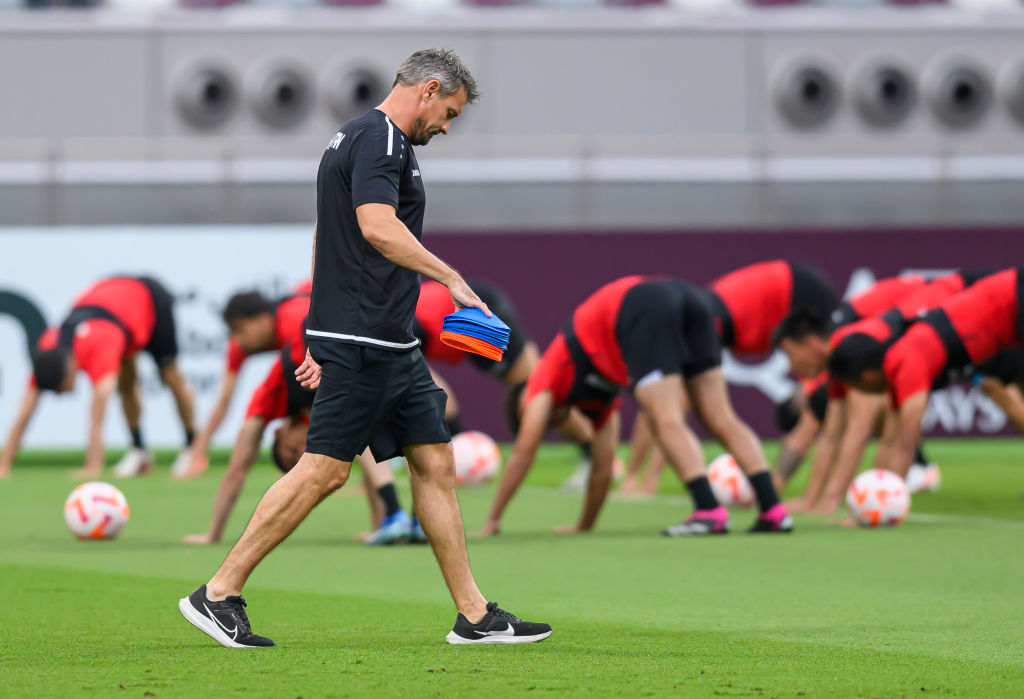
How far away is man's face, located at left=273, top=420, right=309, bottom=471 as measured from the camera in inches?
411

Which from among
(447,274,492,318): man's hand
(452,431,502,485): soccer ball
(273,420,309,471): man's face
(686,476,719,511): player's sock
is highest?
(447,274,492,318): man's hand

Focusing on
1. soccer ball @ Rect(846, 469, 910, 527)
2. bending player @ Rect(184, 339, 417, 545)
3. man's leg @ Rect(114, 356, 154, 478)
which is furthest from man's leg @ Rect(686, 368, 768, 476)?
man's leg @ Rect(114, 356, 154, 478)

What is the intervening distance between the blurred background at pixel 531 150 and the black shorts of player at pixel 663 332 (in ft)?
31.9

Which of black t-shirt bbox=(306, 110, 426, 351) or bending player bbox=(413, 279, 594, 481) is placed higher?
black t-shirt bbox=(306, 110, 426, 351)

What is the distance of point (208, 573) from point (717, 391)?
3960 millimetres

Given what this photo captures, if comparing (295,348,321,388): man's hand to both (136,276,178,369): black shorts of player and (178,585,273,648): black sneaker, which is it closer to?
(178,585,273,648): black sneaker

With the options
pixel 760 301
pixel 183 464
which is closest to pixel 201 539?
pixel 760 301

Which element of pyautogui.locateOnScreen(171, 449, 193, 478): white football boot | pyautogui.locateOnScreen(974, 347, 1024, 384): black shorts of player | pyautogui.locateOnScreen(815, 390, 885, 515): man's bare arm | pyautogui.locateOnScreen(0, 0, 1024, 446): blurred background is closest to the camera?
pyautogui.locateOnScreen(815, 390, 885, 515): man's bare arm

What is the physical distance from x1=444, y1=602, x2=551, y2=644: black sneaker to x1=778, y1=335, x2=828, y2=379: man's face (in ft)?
22.6

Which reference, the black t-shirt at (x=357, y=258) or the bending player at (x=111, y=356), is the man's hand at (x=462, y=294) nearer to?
the black t-shirt at (x=357, y=258)

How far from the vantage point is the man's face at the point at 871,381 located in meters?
12.2

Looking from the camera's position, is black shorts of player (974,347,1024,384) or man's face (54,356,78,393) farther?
man's face (54,356,78,393)

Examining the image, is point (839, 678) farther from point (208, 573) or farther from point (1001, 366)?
point (1001, 366)

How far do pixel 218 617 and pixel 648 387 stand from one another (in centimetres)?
514
